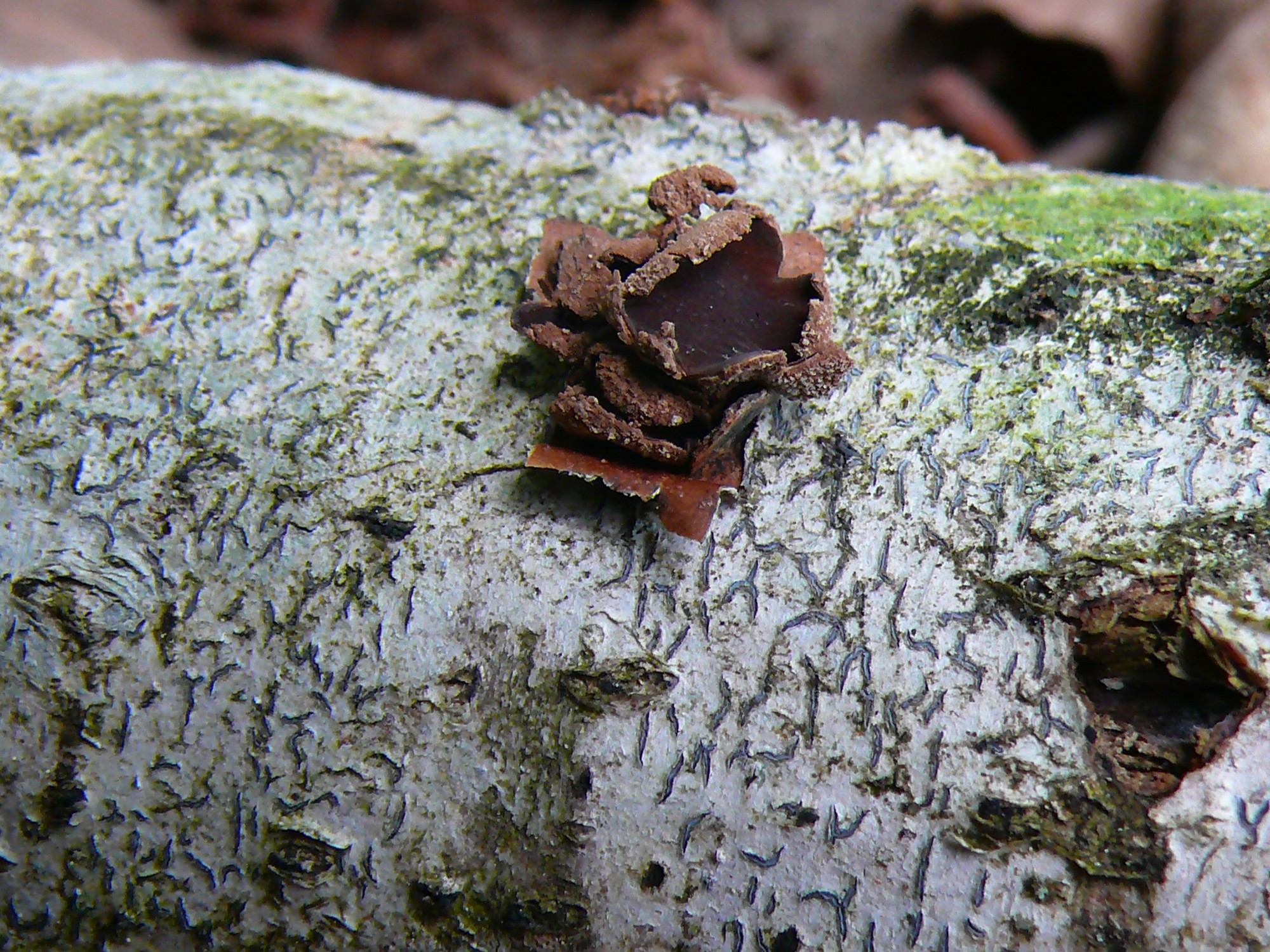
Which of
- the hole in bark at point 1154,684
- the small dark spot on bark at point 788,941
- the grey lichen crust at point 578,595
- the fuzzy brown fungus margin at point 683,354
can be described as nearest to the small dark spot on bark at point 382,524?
the grey lichen crust at point 578,595

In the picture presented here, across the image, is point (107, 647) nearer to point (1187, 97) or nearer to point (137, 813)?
point (137, 813)

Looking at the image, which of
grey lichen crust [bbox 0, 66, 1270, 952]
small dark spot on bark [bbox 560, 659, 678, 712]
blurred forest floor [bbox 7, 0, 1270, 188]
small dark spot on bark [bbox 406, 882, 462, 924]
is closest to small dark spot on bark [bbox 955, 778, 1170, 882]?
grey lichen crust [bbox 0, 66, 1270, 952]

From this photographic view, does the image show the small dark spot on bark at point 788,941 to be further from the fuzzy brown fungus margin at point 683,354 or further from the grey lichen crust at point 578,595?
the fuzzy brown fungus margin at point 683,354

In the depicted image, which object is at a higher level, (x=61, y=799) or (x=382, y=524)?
(x=382, y=524)

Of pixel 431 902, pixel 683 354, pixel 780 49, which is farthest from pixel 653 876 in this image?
pixel 780 49

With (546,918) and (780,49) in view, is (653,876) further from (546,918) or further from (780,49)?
(780,49)

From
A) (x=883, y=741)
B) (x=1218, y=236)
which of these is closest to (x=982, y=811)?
(x=883, y=741)
